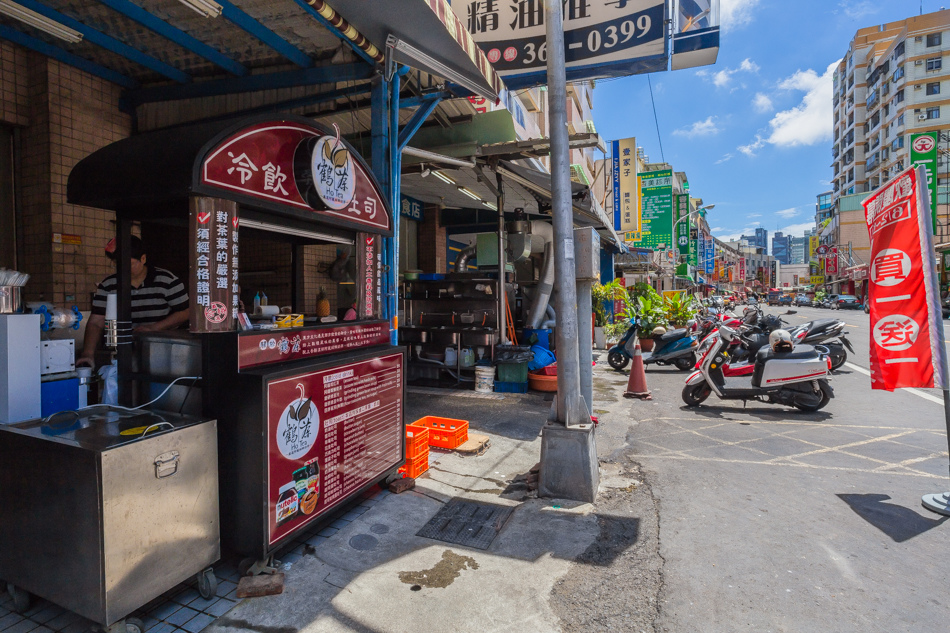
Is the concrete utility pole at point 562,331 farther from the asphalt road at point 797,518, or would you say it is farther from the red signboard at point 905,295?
the red signboard at point 905,295

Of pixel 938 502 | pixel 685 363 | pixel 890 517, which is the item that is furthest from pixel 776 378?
pixel 685 363

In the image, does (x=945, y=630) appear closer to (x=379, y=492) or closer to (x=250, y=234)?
(x=379, y=492)

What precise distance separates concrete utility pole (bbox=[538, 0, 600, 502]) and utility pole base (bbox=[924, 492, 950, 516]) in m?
2.75

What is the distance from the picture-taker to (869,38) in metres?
58.5

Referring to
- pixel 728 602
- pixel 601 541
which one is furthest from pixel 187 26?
pixel 728 602

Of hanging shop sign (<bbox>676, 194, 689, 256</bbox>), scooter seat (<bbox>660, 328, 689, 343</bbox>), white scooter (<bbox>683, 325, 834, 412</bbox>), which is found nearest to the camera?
white scooter (<bbox>683, 325, 834, 412</bbox>)

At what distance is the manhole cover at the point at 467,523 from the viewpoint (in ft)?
12.2

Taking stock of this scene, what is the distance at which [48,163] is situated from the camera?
569cm

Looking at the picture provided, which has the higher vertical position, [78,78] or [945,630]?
[78,78]

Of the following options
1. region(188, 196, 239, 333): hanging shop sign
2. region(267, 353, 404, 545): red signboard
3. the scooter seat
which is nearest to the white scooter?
the scooter seat

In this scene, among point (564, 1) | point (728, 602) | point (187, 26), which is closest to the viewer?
point (728, 602)

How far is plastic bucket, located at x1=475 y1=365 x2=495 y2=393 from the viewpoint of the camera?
8867mm

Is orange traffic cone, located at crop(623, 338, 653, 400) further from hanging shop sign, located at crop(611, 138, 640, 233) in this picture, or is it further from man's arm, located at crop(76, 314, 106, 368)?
hanging shop sign, located at crop(611, 138, 640, 233)

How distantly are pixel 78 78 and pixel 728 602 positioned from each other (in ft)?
27.6
